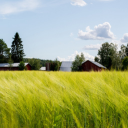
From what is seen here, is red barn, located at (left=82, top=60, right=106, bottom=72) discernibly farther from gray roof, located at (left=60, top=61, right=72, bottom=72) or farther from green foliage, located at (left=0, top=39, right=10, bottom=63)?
green foliage, located at (left=0, top=39, right=10, bottom=63)

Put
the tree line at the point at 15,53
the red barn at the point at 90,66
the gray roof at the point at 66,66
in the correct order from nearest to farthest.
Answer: the red barn at the point at 90,66 < the gray roof at the point at 66,66 < the tree line at the point at 15,53

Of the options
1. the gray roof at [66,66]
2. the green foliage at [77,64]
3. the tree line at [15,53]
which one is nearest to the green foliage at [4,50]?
the tree line at [15,53]

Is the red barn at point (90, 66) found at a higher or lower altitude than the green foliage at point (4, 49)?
lower

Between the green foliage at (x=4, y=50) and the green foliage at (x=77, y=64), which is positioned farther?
the green foliage at (x=4, y=50)

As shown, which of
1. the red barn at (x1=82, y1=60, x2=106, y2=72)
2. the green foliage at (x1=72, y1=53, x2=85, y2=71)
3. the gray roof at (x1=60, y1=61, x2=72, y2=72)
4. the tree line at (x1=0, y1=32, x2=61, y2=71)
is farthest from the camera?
the tree line at (x1=0, y1=32, x2=61, y2=71)

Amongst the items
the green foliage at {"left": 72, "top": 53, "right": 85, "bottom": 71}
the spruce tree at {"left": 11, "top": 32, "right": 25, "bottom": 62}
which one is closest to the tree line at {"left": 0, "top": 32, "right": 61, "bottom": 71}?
the spruce tree at {"left": 11, "top": 32, "right": 25, "bottom": 62}

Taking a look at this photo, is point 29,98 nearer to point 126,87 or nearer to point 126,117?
point 126,117

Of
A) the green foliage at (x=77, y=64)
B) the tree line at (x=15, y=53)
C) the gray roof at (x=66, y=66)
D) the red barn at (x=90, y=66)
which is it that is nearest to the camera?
the green foliage at (x=77, y=64)

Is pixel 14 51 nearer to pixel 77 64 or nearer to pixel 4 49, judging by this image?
pixel 4 49

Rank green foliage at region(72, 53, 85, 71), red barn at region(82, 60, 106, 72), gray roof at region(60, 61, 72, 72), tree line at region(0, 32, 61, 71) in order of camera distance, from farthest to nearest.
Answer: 1. tree line at region(0, 32, 61, 71)
2. gray roof at region(60, 61, 72, 72)
3. red barn at region(82, 60, 106, 72)
4. green foliage at region(72, 53, 85, 71)

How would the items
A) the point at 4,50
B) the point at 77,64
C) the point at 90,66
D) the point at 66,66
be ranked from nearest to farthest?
the point at 77,64, the point at 90,66, the point at 66,66, the point at 4,50

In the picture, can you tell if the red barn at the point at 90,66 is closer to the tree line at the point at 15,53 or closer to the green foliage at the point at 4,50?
the tree line at the point at 15,53

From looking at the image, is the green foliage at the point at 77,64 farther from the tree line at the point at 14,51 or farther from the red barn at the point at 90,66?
the tree line at the point at 14,51

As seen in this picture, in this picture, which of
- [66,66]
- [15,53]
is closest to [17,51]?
[15,53]
